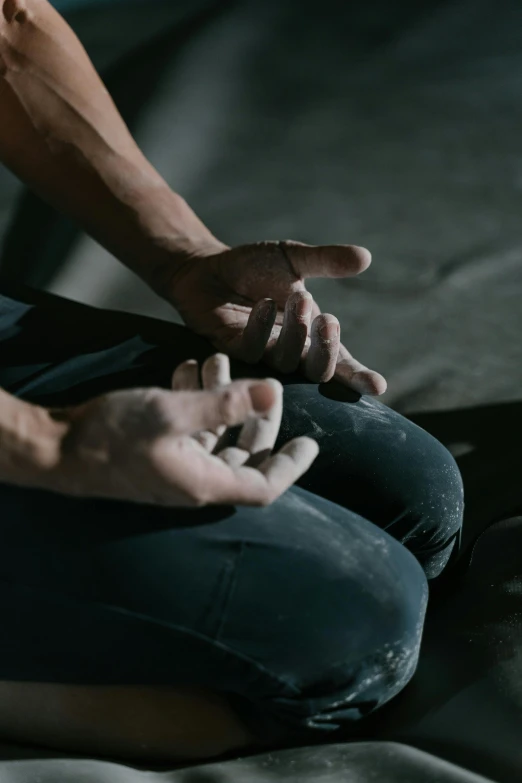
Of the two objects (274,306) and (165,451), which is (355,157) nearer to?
(274,306)

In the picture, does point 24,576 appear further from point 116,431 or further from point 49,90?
point 49,90

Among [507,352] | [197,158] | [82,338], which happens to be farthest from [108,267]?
[507,352]

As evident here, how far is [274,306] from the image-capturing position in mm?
860

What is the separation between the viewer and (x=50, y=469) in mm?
578

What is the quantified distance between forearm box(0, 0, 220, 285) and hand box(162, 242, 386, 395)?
0.06 meters

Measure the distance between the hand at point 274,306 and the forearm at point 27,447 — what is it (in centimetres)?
32

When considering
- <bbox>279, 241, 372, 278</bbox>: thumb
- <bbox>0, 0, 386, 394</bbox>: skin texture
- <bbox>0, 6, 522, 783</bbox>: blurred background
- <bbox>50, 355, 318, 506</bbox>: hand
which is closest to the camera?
<bbox>50, 355, 318, 506</bbox>: hand

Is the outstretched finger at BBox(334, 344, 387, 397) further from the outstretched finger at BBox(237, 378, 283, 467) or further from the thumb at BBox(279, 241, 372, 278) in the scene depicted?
the outstretched finger at BBox(237, 378, 283, 467)

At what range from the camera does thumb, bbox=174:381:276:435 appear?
1.80 ft

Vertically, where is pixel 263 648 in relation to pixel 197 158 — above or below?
below

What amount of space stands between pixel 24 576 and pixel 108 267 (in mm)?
841

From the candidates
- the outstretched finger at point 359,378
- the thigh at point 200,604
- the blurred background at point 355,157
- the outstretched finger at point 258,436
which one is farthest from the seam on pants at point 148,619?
the blurred background at point 355,157

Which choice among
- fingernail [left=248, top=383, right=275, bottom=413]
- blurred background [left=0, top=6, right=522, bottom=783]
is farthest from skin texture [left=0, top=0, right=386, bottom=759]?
blurred background [left=0, top=6, right=522, bottom=783]

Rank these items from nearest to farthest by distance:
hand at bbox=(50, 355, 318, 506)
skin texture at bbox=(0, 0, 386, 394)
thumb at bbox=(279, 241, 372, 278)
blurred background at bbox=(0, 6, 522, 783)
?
hand at bbox=(50, 355, 318, 506), thumb at bbox=(279, 241, 372, 278), skin texture at bbox=(0, 0, 386, 394), blurred background at bbox=(0, 6, 522, 783)
